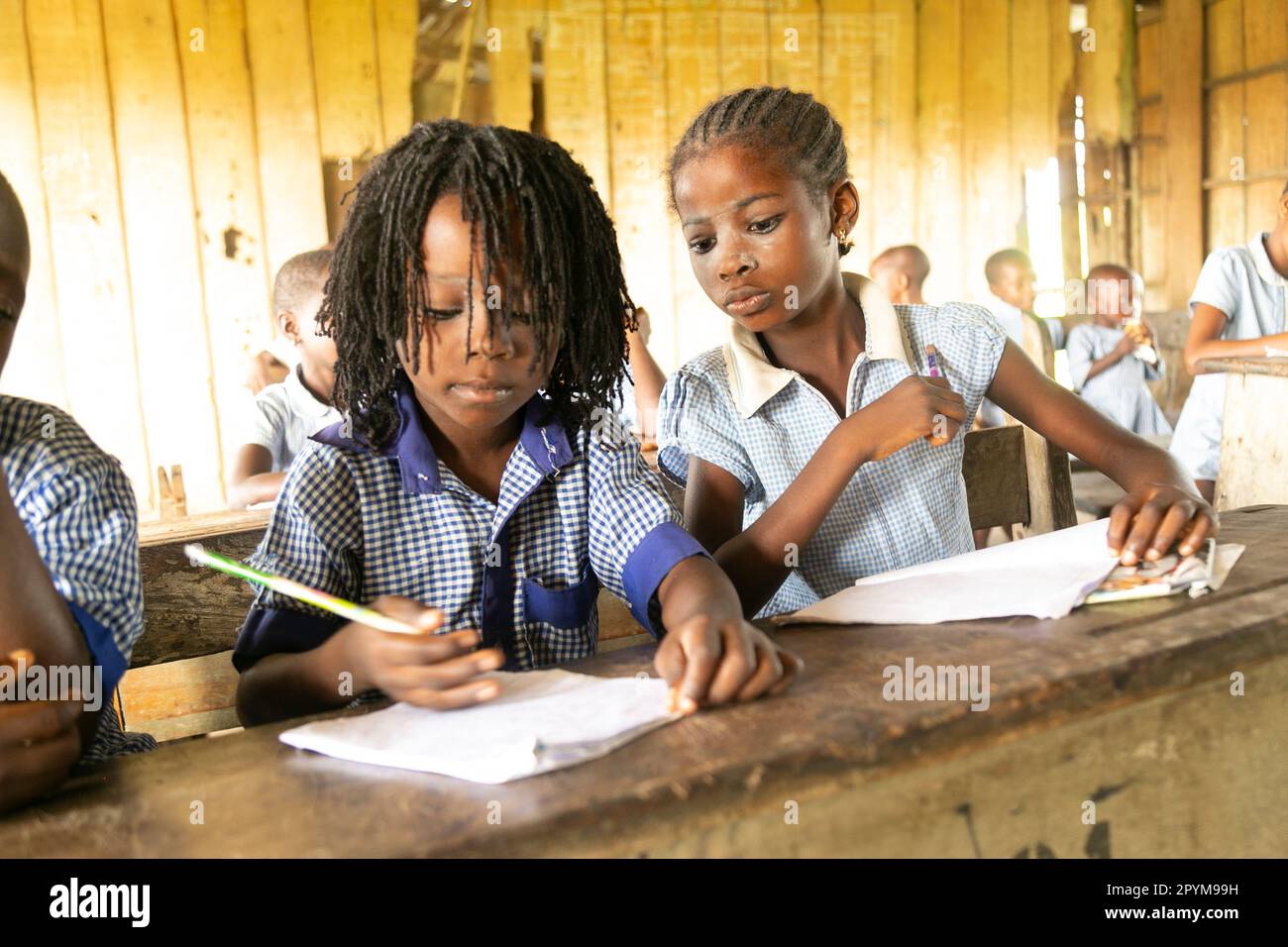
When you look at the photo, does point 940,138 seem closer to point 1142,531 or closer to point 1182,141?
point 1182,141

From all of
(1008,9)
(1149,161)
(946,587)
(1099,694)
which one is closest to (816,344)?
(946,587)

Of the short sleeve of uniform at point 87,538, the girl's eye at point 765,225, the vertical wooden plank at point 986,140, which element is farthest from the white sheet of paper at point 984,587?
the vertical wooden plank at point 986,140

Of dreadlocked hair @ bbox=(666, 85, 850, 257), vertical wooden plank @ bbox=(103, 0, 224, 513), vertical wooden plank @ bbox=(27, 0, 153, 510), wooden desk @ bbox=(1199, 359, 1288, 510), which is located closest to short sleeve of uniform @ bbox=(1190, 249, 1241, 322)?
wooden desk @ bbox=(1199, 359, 1288, 510)

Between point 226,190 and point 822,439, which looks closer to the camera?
point 822,439

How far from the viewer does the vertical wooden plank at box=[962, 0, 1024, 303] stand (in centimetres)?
584

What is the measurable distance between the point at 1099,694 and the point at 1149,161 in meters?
6.40

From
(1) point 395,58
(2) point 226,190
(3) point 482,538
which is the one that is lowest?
(3) point 482,538

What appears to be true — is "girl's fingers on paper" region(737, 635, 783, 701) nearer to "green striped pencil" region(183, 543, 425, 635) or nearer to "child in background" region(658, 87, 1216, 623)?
"green striped pencil" region(183, 543, 425, 635)

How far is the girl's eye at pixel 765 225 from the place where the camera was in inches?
64.1

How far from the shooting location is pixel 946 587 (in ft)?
4.14

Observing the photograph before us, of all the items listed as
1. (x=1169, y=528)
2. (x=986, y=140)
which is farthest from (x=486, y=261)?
(x=986, y=140)

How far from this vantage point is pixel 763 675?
985 millimetres

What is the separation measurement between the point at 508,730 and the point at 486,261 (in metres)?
0.52
